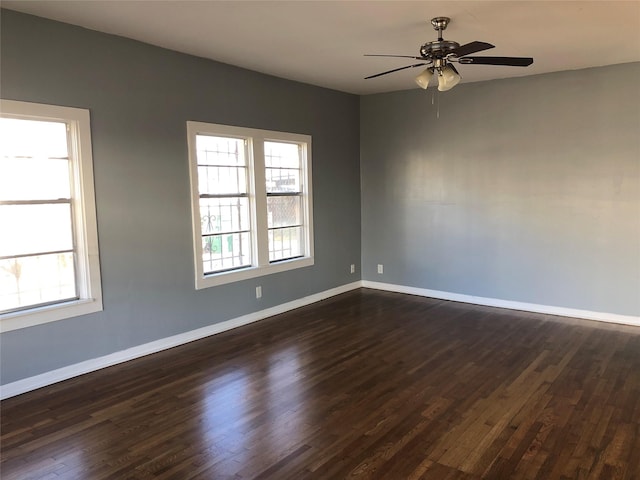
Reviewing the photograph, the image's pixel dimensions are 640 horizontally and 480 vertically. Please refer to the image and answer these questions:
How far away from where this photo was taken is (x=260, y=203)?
5.23 m

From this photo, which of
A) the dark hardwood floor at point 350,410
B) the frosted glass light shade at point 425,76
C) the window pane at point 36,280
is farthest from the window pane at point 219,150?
the frosted glass light shade at point 425,76

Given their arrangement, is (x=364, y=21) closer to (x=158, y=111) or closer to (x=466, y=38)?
(x=466, y=38)

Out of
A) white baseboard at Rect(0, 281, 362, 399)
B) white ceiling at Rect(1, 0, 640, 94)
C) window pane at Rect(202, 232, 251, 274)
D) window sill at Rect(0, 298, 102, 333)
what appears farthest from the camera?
window pane at Rect(202, 232, 251, 274)

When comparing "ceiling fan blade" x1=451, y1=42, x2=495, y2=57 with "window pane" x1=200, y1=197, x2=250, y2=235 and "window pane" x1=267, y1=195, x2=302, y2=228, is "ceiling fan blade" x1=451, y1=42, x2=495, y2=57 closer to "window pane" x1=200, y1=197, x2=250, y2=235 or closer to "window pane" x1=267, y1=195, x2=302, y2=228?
"window pane" x1=200, y1=197, x2=250, y2=235

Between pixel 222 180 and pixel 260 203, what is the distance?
0.53m

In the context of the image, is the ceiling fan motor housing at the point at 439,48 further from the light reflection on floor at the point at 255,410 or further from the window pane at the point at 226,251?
the window pane at the point at 226,251

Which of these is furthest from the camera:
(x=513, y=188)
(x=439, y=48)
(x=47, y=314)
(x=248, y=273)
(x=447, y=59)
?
(x=513, y=188)

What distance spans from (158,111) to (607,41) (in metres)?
3.90

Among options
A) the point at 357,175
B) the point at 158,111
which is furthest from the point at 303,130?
the point at 158,111

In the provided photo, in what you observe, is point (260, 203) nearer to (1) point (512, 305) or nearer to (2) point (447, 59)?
(2) point (447, 59)

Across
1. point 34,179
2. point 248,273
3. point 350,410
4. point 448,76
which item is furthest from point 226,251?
point 448,76

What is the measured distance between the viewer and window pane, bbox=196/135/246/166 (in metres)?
4.68

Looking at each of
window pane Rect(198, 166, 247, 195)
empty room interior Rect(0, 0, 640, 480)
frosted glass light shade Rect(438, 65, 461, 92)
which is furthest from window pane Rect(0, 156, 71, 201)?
frosted glass light shade Rect(438, 65, 461, 92)

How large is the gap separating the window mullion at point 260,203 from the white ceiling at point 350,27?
894 mm
